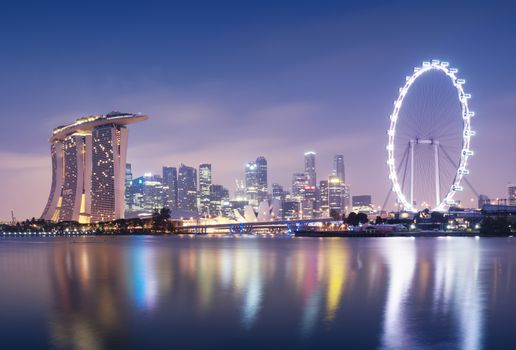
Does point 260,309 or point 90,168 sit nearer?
point 260,309

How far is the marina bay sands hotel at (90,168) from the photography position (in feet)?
554

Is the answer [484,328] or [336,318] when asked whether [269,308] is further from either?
[484,328]

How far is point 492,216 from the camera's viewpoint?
393ft

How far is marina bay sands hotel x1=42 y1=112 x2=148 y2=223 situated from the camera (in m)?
169

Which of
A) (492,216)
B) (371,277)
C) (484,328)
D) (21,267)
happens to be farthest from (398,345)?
(492,216)

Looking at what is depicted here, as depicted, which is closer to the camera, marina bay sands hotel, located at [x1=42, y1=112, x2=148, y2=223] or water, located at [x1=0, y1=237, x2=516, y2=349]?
water, located at [x1=0, y1=237, x2=516, y2=349]

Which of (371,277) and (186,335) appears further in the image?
(371,277)

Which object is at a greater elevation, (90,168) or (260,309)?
(90,168)

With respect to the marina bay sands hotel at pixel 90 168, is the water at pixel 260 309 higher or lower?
lower

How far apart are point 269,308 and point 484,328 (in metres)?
7.27

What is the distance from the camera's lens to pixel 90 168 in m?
172

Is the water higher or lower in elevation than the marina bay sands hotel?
lower

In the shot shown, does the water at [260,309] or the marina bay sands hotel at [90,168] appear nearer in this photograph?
the water at [260,309]

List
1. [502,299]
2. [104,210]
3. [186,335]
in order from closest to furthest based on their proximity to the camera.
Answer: [186,335] → [502,299] → [104,210]
